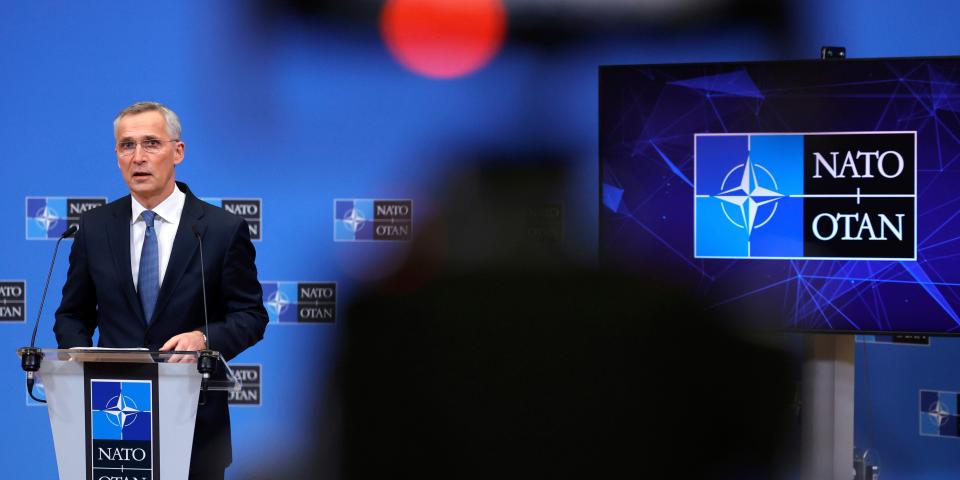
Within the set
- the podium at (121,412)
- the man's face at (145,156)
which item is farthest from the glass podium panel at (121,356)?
the man's face at (145,156)

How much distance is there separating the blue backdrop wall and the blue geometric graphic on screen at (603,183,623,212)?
604 millimetres

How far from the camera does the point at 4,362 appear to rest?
14.1ft

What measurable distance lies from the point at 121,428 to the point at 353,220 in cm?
218

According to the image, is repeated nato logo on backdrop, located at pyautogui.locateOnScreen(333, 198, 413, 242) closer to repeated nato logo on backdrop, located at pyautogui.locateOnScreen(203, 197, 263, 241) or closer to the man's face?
repeated nato logo on backdrop, located at pyautogui.locateOnScreen(203, 197, 263, 241)

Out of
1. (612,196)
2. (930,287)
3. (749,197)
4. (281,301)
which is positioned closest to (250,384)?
(281,301)

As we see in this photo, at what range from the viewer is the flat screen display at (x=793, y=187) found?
310 cm

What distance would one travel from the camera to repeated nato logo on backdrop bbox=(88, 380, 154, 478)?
6.52 feet

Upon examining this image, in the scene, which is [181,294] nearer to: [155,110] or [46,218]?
[155,110]

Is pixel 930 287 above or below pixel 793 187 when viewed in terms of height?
below

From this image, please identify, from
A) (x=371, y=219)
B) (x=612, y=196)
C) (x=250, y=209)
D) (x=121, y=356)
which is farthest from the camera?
(x=250, y=209)

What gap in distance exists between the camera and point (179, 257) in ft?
8.13

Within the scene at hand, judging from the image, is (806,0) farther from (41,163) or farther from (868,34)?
(41,163)

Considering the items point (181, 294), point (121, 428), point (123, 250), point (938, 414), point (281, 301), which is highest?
point (123, 250)

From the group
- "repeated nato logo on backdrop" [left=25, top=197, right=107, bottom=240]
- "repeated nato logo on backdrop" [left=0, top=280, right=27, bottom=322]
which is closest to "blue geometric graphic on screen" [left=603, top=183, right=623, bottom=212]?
"repeated nato logo on backdrop" [left=25, top=197, right=107, bottom=240]
